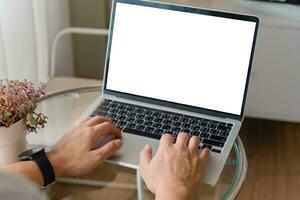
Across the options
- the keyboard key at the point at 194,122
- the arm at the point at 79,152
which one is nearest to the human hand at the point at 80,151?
the arm at the point at 79,152

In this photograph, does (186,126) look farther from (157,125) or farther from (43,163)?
(43,163)

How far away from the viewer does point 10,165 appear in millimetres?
976

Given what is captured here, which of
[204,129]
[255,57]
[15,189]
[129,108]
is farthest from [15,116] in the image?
[255,57]

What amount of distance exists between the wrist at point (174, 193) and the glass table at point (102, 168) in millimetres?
58

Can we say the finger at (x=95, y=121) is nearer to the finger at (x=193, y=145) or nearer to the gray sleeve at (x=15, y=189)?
the finger at (x=193, y=145)

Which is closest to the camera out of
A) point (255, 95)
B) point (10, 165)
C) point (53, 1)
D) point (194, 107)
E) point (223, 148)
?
point (10, 165)

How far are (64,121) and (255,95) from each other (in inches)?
32.4

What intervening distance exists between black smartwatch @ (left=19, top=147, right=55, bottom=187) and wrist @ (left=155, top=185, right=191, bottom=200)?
237mm

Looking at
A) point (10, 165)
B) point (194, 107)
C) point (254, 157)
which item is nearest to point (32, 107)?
point (10, 165)

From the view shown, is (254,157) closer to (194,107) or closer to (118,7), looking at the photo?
(194,107)

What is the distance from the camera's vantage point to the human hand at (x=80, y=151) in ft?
3.39

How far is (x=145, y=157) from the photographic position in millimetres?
1018

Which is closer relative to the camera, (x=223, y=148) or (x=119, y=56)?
(x=223, y=148)

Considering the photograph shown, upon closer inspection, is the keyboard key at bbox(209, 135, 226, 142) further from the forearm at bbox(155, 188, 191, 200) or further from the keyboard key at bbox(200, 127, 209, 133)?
the forearm at bbox(155, 188, 191, 200)
